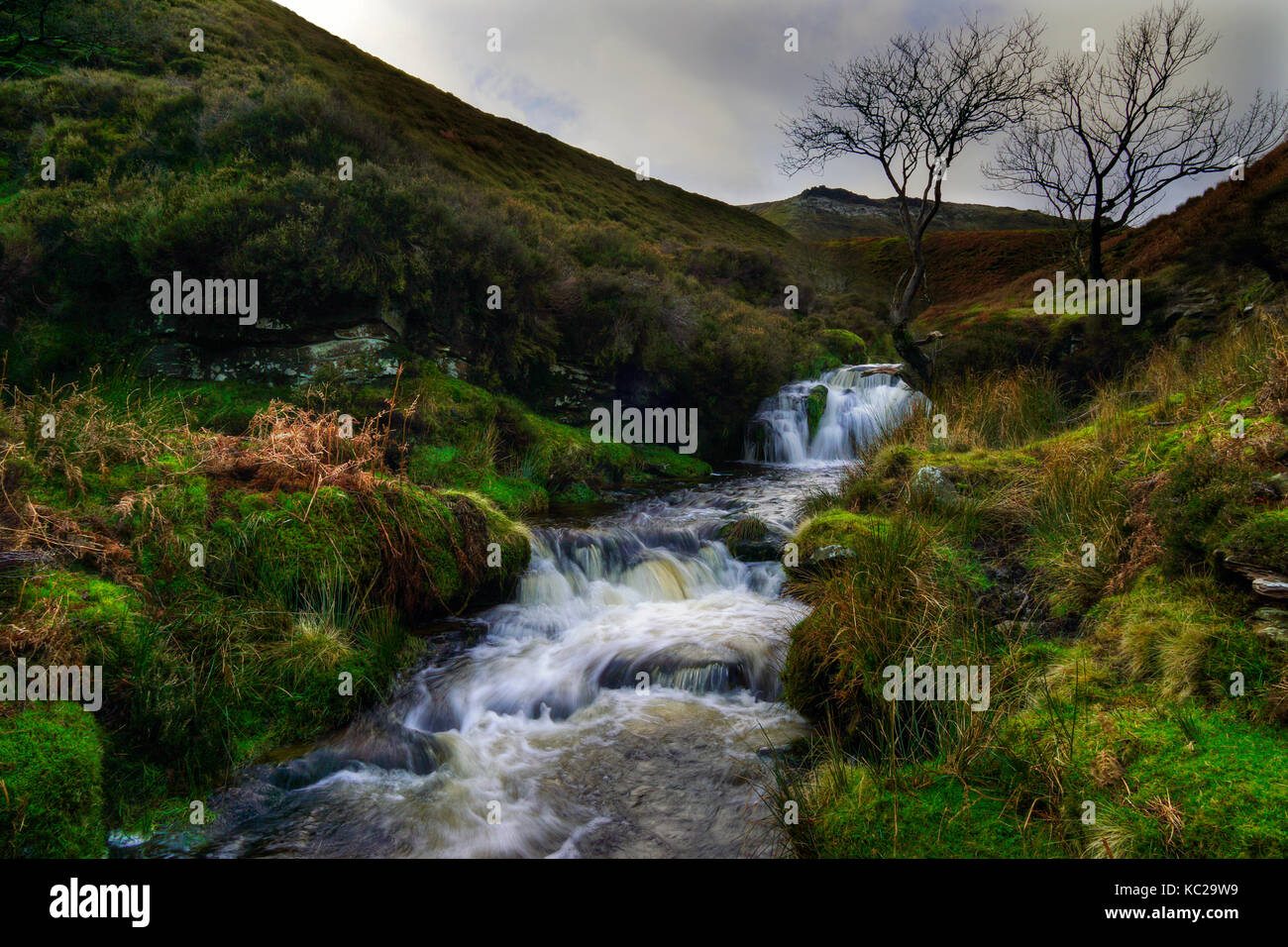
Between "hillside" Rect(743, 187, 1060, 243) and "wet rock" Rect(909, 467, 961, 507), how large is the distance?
61.9 metres

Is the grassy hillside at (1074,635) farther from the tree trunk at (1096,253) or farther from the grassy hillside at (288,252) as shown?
the tree trunk at (1096,253)

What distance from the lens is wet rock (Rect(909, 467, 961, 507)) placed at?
19.8 ft

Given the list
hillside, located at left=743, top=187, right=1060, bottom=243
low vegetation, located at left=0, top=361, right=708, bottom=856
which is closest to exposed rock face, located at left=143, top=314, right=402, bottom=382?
low vegetation, located at left=0, top=361, right=708, bottom=856

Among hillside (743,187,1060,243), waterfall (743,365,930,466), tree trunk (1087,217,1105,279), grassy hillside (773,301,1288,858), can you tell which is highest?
hillside (743,187,1060,243)

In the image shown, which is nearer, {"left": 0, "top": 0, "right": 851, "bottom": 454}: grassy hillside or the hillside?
{"left": 0, "top": 0, "right": 851, "bottom": 454}: grassy hillside

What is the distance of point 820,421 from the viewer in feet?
51.1

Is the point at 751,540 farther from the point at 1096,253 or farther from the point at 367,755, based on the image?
the point at 1096,253

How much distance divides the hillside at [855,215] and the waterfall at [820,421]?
51884 millimetres

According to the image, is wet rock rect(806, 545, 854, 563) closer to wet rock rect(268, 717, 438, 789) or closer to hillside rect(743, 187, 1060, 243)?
wet rock rect(268, 717, 438, 789)

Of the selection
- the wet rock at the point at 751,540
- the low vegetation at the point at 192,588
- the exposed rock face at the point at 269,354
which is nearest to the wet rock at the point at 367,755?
the low vegetation at the point at 192,588

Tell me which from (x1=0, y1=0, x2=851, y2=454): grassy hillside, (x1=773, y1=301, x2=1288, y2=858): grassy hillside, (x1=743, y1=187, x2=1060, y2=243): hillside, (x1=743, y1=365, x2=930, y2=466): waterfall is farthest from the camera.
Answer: (x1=743, y1=187, x2=1060, y2=243): hillside

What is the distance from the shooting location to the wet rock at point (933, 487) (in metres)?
6.04

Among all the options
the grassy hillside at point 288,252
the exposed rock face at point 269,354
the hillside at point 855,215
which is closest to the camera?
the grassy hillside at point 288,252
